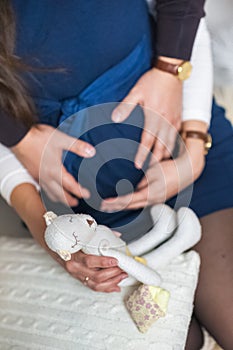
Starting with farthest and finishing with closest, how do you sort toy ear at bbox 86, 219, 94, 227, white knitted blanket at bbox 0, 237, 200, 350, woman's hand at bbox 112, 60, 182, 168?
woman's hand at bbox 112, 60, 182, 168, white knitted blanket at bbox 0, 237, 200, 350, toy ear at bbox 86, 219, 94, 227

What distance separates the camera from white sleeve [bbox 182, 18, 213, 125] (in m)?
0.79

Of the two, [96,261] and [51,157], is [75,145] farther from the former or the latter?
[96,261]

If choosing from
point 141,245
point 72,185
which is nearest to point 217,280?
point 141,245

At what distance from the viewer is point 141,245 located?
69 cm

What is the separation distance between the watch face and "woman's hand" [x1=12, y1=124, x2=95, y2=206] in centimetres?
18

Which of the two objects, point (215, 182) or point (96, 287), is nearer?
point (96, 287)

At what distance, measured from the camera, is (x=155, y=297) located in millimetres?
639

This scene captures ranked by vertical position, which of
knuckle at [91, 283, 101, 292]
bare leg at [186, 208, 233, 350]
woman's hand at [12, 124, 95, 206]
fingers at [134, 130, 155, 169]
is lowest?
bare leg at [186, 208, 233, 350]

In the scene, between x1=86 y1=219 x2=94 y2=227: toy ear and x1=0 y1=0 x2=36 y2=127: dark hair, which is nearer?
x1=86 y1=219 x2=94 y2=227: toy ear

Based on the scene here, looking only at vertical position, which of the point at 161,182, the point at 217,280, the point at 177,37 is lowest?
the point at 217,280

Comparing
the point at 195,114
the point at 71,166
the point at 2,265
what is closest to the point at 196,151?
the point at 195,114

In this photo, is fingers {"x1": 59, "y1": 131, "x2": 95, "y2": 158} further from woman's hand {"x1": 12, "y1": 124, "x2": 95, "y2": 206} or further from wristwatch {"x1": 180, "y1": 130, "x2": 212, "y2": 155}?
wristwatch {"x1": 180, "y1": 130, "x2": 212, "y2": 155}

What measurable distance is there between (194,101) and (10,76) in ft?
0.82

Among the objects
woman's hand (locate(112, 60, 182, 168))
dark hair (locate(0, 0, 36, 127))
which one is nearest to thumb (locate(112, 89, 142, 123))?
woman's hand (locate(112, 60, 182, 168))
